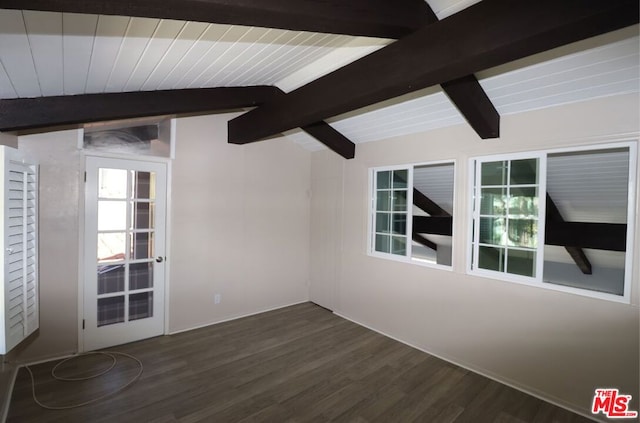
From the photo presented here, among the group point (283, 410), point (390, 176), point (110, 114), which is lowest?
point (283, 410)

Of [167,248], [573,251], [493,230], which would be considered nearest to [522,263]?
[493,230]

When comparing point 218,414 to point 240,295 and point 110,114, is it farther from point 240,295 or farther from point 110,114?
point 110,114

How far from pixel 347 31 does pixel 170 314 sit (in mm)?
3490

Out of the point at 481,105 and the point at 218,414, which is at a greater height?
the point at 481,105

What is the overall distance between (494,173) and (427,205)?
2.36 meters

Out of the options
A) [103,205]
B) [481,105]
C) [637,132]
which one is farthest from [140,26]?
[637,132]

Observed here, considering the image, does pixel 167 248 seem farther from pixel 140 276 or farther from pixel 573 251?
pixel 573 251

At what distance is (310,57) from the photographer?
2.46 meters

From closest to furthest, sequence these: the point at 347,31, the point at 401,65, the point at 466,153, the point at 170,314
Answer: the point at 347,31, the point at 401,65, the point at 466,153, the point at 170,314

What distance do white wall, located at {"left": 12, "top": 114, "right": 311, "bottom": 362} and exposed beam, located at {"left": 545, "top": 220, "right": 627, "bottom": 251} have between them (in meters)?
3.55

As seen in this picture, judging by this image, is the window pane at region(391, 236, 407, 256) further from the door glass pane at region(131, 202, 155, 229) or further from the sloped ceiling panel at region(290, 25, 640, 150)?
the door glass pane at region(131, 202, 155, 229)

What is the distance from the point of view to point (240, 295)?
4.12 metres

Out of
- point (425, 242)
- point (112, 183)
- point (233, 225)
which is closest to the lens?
point (112, 183)

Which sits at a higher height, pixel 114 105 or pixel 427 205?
pixel 114 105
